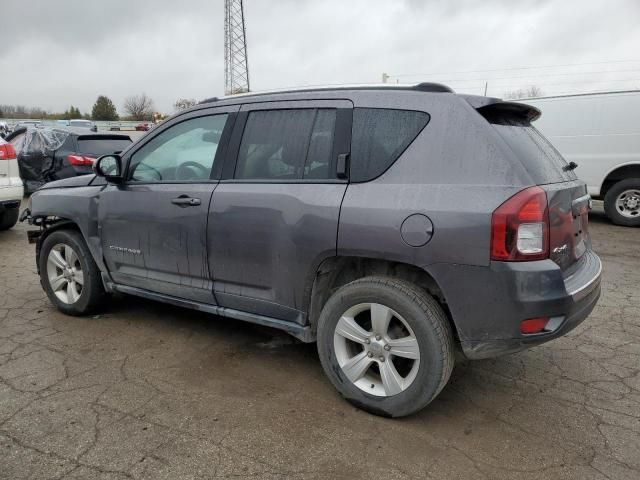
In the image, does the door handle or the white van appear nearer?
the door handle

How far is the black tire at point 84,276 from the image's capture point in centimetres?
398

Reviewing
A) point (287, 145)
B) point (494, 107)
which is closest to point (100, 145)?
point (287, 145)

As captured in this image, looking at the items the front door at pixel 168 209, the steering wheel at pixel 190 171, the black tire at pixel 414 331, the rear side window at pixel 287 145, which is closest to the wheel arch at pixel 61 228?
the front door at pixel 168 209

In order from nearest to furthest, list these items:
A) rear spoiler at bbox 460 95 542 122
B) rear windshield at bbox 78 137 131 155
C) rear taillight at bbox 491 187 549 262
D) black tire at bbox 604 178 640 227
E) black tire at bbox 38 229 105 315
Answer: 1. rear taillight at bbox 491 187 549 262
2. rear spoiler at bbox 460 95 542 122
3. black tire at bbox 38 229 105 315
4. black tire at bbox 604 178 640 227
5. rear windshield at bbox 78 137 131 155

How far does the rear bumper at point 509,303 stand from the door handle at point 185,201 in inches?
69.2

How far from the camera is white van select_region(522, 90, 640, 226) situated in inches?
320

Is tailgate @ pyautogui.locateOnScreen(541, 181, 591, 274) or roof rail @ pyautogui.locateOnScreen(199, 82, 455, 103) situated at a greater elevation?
roof rail @ pyautogui.locateOnScreen(199, 82, 455, 103)

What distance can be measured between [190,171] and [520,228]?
2.29 m

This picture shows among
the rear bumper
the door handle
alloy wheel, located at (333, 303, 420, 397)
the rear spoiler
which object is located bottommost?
alloy wheel, located at (333, 303, 420, 397)

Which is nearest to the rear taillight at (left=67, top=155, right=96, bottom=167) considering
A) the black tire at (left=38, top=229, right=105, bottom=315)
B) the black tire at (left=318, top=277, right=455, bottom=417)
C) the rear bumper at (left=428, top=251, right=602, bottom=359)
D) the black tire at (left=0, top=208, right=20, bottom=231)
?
the black tire at (left=0, top=208, right=20, bottom=231)

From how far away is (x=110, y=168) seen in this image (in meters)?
3.76

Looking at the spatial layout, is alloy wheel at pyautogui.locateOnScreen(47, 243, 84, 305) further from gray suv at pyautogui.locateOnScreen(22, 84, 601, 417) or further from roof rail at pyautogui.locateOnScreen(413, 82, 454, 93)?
roof rail at pyautogui.locateOnScreen(413, 82, 454, 93)

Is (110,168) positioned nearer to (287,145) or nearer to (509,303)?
(287,145)

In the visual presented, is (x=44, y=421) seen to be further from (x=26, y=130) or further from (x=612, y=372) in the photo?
(x=26, y=130)
